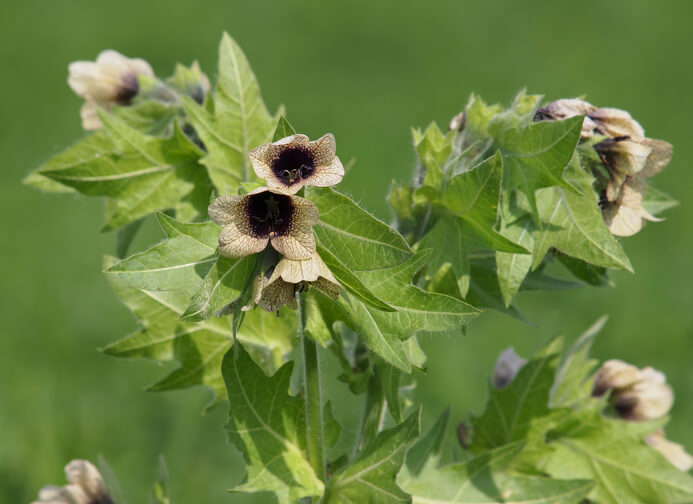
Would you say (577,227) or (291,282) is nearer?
(291,282)

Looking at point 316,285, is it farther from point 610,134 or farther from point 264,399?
point 610,134

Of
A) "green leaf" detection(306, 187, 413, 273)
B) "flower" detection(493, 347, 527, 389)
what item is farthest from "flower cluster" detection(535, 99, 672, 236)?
"flower" detection(493, 347, 527, 389)

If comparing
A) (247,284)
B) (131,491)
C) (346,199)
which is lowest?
(131,491)

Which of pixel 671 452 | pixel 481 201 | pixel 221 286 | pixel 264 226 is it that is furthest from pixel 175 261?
pixel 671 452

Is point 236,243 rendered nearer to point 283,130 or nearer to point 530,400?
point 283,130

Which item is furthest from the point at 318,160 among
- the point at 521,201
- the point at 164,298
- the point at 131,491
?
the point at 131,491
